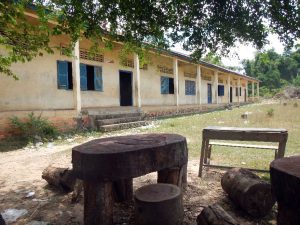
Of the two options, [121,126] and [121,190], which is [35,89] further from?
[121,190]

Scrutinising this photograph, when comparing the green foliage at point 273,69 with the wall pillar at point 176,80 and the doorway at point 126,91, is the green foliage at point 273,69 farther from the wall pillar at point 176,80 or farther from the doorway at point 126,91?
the doorway at point 126,91

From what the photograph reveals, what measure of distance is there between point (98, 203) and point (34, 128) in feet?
21.6

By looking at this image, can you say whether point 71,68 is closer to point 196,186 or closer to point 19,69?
point 19,69

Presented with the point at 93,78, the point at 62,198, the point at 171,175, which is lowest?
the point at 62,198

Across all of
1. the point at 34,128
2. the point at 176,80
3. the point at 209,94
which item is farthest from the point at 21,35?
the point at 209,94

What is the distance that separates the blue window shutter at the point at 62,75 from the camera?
10250 mm

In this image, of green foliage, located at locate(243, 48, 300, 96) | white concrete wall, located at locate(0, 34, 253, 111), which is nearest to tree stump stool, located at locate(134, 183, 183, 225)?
white concrete wall, located at locate(0, 34, 253, 111)

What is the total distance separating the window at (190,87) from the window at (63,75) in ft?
33.4

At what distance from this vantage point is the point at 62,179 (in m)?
3.83

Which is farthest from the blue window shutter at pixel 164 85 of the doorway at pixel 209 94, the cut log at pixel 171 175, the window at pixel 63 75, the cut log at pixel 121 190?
the cut log at pixel 171 175

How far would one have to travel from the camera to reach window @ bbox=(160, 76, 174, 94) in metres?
16.5

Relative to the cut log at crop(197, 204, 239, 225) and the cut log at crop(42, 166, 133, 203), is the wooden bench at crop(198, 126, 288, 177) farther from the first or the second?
the cut log at crop(197, 204, 239, 225)

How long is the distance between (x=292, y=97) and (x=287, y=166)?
108 ft

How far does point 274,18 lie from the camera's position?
377 centimetres
